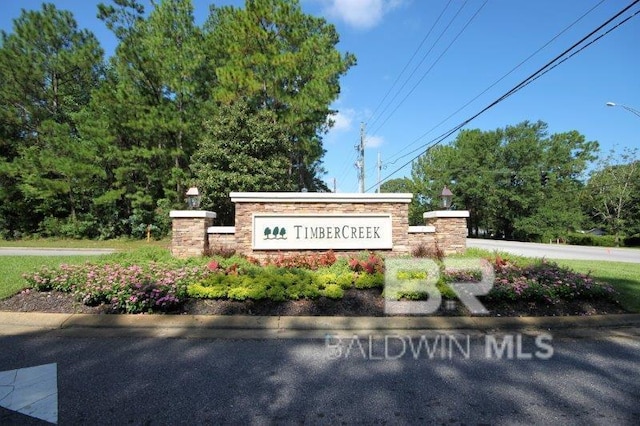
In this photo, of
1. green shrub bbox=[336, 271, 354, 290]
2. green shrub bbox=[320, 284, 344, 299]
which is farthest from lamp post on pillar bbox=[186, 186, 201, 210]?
green shrub bbox=[320, 284, 344, 299]

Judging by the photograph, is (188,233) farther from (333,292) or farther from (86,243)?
(86,243)

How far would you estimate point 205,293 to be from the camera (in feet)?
19.1

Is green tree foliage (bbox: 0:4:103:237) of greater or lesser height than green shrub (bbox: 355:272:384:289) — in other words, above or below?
above

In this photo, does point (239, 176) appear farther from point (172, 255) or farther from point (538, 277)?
point (538, 277)

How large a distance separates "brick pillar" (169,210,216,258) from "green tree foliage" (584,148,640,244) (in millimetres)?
40748

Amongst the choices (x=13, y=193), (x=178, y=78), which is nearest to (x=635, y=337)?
(x=178, y=78)

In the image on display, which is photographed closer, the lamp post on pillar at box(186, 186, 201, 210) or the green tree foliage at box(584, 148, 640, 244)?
the lamp post on pillar at box(186, 186, 201, 210)

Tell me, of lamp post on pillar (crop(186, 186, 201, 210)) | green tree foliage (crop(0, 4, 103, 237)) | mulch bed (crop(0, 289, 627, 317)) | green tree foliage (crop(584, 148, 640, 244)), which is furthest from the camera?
green tree foliage (crop(584, 148, 640, 244))

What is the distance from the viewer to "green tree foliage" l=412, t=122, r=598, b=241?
130ft

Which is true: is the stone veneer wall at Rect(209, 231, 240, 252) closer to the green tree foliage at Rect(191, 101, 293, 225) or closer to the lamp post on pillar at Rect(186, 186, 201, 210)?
the lamp post on pillar at Rect(186, 186, 201, 210)

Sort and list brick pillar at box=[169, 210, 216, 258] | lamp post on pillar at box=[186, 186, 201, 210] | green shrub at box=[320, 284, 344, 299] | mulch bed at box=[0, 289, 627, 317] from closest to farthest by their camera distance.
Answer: mulch bed at box=[0, 289, 627, 317]
green shrub at box=[320, 284, 344, 299]
brick pillar at box=[169, 210, 216, 258]
lamp post on pillar at box=[186, 186, 201, 210]

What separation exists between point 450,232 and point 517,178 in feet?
122

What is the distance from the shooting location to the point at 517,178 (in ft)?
138

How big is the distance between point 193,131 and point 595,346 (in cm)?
2309
